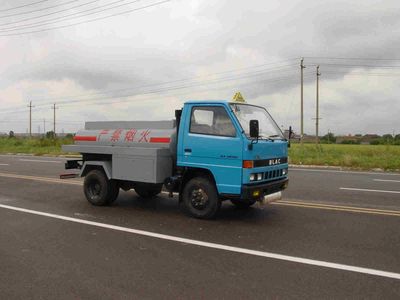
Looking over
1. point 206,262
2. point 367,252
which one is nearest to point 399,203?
point 367,252

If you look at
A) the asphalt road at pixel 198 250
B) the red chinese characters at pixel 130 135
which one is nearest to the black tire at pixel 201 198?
the asphalt road at pixel 198 250

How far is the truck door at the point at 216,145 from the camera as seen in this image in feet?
24.4

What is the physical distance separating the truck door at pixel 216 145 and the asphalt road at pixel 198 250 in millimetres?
892

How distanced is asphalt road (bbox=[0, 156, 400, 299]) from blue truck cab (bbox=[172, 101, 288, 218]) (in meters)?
0.55

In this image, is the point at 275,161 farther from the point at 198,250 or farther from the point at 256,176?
the point at 198,250

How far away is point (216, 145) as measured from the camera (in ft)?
25.1

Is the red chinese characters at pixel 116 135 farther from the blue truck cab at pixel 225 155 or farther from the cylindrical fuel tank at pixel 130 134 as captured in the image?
the blue truck cab at pixel 225 155

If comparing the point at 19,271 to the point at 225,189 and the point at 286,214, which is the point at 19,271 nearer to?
the point at 225,189

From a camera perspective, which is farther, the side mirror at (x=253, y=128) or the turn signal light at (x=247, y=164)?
the turn signal light at (x=247, y=164)

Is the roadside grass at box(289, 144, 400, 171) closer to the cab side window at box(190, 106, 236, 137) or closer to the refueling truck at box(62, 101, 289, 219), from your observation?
the refueling truck at box(62, 101, 289, 219)

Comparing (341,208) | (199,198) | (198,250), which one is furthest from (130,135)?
(341,208)

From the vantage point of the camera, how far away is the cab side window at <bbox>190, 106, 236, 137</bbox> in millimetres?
7641

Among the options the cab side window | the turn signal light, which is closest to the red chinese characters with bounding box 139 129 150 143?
the cab side window

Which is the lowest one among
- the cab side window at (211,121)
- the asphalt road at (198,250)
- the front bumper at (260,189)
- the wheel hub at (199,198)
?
the asphalt road at (198,250)
